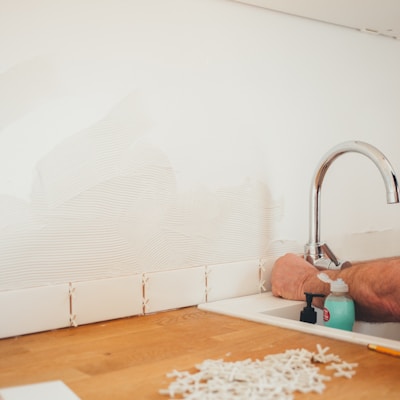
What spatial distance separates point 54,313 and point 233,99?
2.29 feet

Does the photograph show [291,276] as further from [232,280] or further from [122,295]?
[122,295]

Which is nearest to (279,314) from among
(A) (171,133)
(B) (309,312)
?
(B) (309,312)

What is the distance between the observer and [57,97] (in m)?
1.26

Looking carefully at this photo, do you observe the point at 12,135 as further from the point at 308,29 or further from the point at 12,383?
the point at 308,29

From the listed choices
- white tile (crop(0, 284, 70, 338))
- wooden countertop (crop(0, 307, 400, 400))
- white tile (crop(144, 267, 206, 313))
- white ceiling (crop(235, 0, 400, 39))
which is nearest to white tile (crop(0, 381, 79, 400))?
wooden countertop (crop(0, 307, 400, 400))

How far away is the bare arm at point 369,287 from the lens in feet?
4.24

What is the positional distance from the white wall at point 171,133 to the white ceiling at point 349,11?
0.04 meters

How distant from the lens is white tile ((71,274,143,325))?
1.28 meters

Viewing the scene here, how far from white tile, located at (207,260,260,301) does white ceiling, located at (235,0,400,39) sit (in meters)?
0.68

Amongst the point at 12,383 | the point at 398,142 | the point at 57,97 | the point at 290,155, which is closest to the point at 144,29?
the point at 57,97

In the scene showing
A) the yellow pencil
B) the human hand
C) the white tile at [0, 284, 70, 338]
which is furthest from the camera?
the human hand

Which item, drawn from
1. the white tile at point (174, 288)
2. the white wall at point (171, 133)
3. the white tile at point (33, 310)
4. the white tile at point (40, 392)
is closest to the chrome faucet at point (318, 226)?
the white wall at point (171, 133)

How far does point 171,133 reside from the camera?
1437 millimetres

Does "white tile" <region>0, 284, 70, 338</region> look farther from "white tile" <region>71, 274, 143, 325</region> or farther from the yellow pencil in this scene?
the yellow pencil
